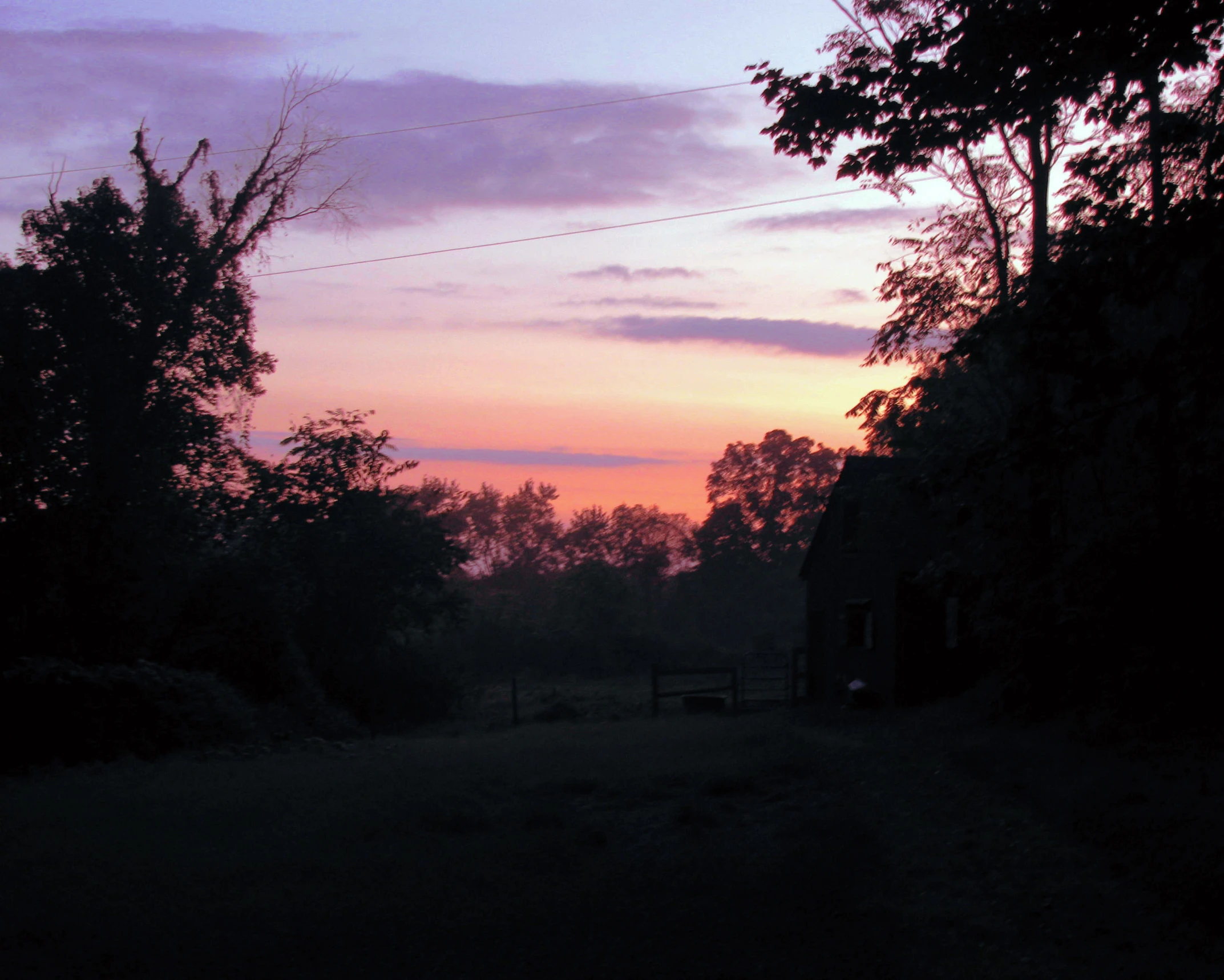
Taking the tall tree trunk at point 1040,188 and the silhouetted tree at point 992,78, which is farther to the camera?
the tall tree trunk at point 1040,188

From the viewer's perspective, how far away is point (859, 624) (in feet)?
101

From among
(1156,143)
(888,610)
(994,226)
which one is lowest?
(888,610)

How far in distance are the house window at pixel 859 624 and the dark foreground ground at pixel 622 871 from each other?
15.9 meters

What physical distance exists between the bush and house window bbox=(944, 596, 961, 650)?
19744 millimetres

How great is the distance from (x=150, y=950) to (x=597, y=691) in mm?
43596

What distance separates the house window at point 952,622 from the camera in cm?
2872

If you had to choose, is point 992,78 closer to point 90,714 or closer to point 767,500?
point 90,714

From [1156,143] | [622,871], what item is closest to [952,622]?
[1156,143]

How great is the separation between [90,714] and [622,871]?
539 inches

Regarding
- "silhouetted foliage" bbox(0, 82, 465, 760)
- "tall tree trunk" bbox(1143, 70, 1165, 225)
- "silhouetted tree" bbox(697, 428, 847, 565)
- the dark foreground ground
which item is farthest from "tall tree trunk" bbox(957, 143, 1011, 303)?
"silhouetted tree" bbox(697, 428, 847, 565)

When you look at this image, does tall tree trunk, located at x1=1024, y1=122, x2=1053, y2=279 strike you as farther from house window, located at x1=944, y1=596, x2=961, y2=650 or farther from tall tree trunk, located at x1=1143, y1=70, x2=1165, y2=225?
house window, located at x1=944, y1=596, x2=961, y2=650

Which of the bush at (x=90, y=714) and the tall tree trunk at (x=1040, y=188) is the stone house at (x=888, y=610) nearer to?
the tall tree trunk at (x=1040, y=188)

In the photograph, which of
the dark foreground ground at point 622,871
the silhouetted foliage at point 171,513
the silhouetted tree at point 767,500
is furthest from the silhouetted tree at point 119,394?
the silhouetted tree at point 767,500

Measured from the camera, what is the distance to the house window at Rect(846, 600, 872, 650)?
30.2 m
